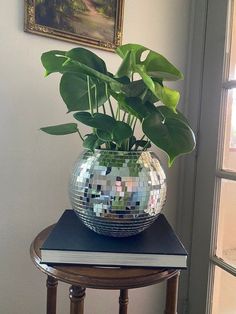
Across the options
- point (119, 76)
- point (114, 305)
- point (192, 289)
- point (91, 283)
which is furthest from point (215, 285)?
point (119, 76)

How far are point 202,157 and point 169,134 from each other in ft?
1.95

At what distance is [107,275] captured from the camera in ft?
1.82

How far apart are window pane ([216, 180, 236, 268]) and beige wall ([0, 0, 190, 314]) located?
0.58 m

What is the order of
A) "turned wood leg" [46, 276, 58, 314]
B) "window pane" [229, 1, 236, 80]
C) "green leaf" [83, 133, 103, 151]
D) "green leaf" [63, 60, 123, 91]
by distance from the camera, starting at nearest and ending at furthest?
"green leaf" [63, 60, 123, 91], "green leaf" [83, 133, 103, 151], "turned wood leg" [46, 276, 58, 314], "window pane" [229, 1, 236, 80]

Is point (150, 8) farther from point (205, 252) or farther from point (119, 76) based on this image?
point (205, 252)

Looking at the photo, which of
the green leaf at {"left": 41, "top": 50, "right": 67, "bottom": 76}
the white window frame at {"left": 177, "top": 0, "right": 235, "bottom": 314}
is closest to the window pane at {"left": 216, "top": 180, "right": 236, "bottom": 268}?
the white window frame at {"left": 177, "top": 0, "right": 235, "bottom": 314}

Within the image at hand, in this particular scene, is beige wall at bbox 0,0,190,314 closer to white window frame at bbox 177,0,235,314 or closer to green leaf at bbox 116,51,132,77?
white window frame at bbox 177,0,235,314

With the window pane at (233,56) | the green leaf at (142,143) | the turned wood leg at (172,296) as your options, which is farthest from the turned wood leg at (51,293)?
the window pane at (233,56)

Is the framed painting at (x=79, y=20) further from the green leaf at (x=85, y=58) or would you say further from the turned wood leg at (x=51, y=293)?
the turned wood leg at (x=51, y=293)

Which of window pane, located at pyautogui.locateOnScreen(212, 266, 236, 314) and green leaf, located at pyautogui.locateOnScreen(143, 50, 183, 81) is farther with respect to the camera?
window pane, located at pyautogui.locateOnScreen(212, 266, 236, 314)

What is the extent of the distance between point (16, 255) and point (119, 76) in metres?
0.67

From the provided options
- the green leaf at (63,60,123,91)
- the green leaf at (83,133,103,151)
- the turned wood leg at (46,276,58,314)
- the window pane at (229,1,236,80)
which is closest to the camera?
the green leaf at (63,60,123,91)

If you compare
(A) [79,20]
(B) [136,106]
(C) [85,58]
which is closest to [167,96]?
(B) [136,106]

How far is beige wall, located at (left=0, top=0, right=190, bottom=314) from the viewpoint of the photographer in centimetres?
83
